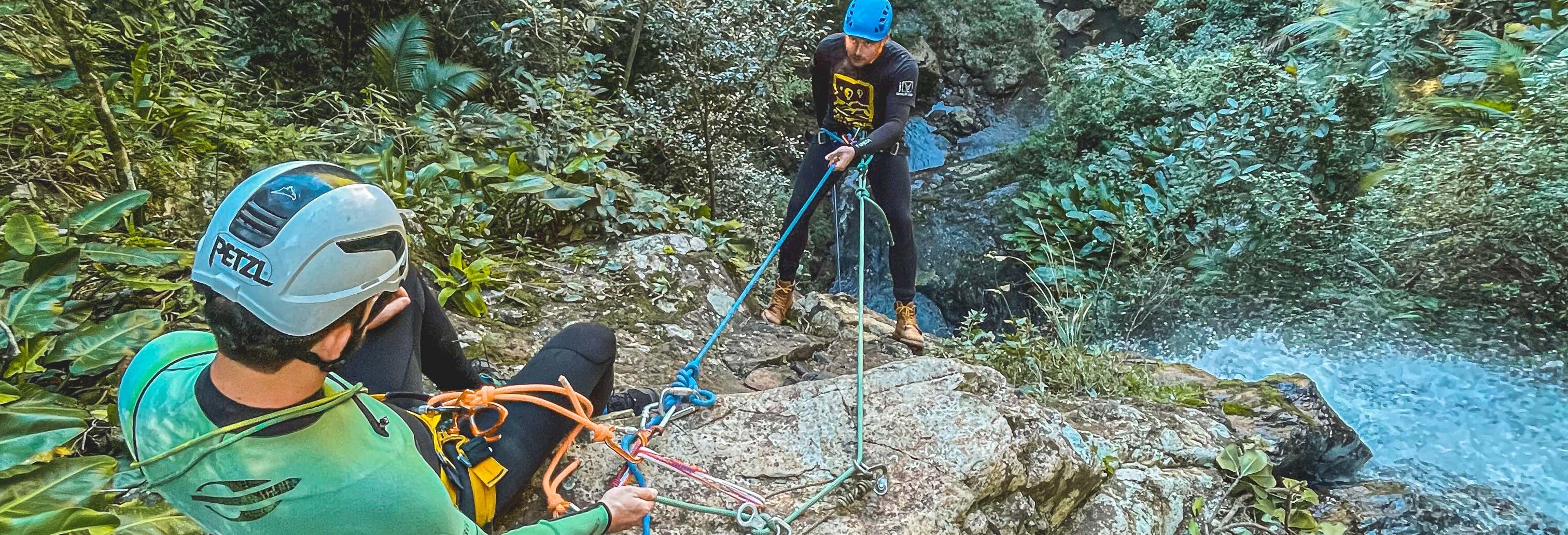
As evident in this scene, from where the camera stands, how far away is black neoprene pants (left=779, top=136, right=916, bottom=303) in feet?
11.2

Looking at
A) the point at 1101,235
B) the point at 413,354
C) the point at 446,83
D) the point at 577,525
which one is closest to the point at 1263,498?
the point at 577,525

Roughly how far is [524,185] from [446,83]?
7.54 ft

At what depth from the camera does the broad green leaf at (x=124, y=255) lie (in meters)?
2.16

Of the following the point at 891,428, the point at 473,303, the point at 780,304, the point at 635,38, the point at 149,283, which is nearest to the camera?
the point at 891,428

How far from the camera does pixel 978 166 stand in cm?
1033

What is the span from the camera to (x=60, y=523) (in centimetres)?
143

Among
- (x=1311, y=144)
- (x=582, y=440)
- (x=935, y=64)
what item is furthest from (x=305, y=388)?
(x=935, y=64)

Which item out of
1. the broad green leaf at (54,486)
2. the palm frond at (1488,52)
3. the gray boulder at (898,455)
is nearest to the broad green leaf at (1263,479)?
the gray boulder at (898,455)

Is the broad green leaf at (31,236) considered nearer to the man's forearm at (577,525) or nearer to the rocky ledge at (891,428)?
the rocky ledge at (891,428)

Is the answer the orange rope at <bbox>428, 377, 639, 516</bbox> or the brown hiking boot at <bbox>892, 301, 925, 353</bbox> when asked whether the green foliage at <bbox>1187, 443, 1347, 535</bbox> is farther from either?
the orange rope at <bbox>428, 377, 639, 516</bbox>

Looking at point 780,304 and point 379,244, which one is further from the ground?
point 379,244

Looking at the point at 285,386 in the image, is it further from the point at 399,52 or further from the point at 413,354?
the point at 399,52

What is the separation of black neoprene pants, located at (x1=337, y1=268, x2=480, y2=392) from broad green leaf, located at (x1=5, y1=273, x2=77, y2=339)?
82cm

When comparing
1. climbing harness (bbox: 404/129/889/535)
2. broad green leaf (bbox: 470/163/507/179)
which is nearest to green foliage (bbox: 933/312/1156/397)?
climbing harness (bbox: 404/129/889/535)
